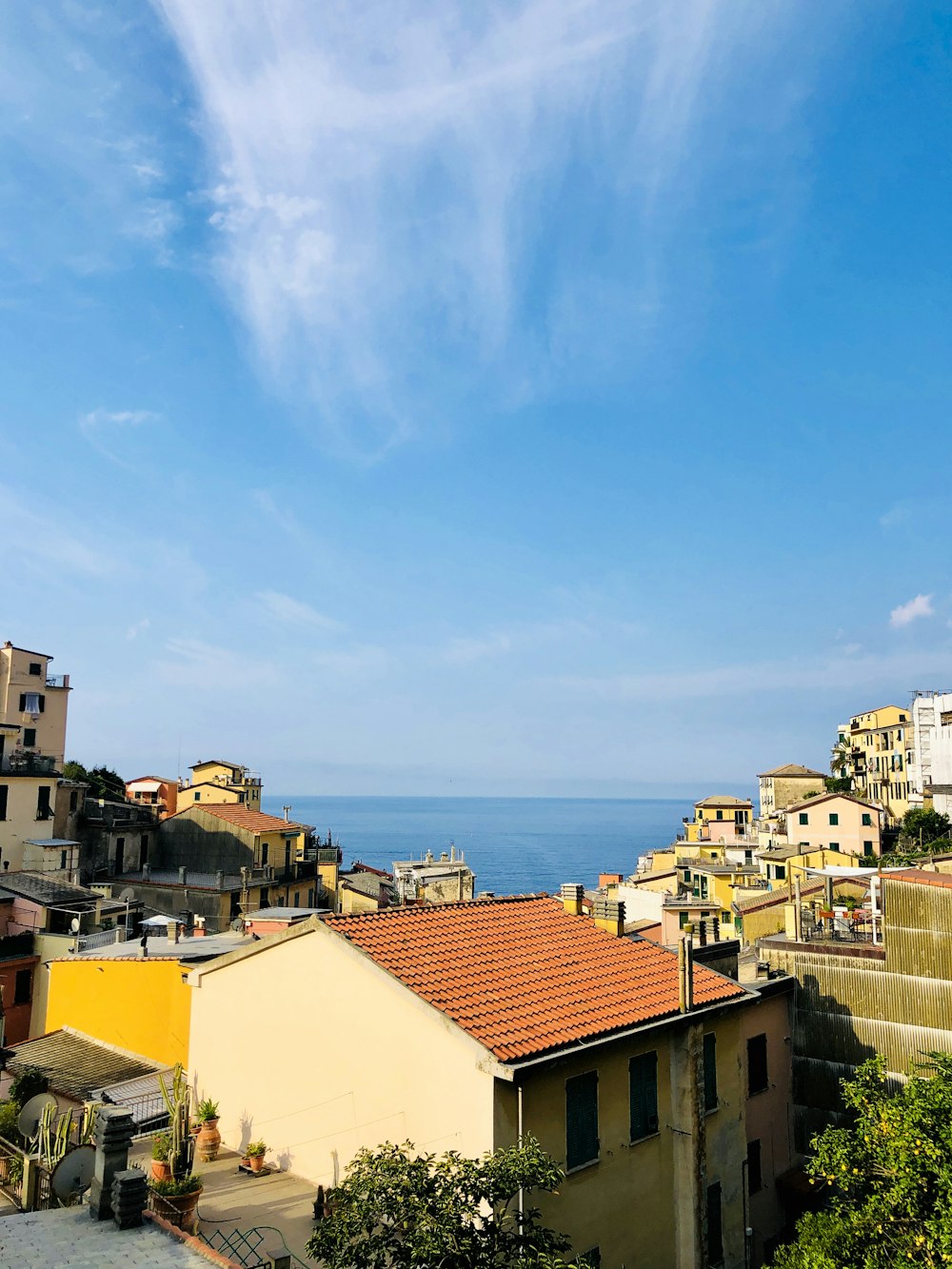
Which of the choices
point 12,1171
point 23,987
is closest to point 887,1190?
point 12,1171

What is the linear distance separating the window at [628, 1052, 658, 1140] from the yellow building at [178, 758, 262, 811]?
59.2 meters

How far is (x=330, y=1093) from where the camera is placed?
1559 centimetres

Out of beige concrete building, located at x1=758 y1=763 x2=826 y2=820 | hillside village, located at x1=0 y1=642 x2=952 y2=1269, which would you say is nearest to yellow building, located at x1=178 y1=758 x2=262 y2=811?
hillside village, located at x1=0 y1=642 x2=952 y2=1269

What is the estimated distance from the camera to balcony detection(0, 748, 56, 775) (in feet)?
157

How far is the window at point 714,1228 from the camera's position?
18141 mm

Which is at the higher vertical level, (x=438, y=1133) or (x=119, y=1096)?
(x=438, y=1133)

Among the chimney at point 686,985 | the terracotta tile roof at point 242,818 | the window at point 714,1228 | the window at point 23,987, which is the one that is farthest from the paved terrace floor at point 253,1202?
the terracotta tile roof at point 242,818

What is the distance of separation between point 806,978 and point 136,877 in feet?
132

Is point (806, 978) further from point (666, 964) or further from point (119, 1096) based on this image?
point (119, 1096)

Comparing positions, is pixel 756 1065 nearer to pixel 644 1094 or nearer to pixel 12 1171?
pixel 644 1094

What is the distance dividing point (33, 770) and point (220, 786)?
26.0 metres

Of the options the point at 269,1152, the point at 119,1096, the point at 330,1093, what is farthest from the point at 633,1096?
the point at 119,1096

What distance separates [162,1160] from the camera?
14.5 m

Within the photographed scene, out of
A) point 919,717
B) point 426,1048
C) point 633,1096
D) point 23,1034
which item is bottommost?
point 23,1034
